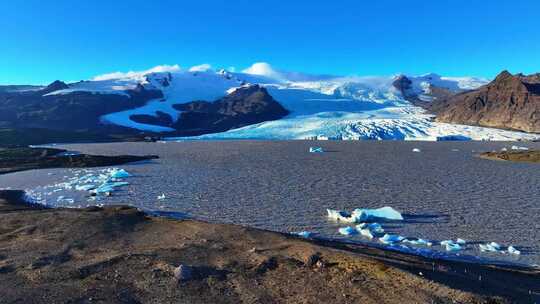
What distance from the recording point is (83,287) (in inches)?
314

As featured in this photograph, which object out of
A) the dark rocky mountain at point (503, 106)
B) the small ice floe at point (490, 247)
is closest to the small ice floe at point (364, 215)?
the small ice floe at point (490, 247)

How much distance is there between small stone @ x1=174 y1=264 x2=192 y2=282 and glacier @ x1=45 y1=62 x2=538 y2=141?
78121 millimetres

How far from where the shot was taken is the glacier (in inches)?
3504

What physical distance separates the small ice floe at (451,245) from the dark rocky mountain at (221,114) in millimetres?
101124

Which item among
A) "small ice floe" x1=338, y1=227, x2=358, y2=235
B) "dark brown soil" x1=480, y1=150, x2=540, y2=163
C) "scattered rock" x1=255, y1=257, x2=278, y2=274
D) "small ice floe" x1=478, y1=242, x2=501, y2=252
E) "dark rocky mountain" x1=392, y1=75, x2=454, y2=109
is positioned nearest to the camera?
"scattered rock" x1=255, y1=257, x2=278, y2=274

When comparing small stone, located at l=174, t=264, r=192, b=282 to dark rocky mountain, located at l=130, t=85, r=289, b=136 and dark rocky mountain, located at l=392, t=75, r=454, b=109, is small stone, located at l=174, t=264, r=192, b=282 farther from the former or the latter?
dark rocky mountain, located at l=392, t=75, r=454, b=109

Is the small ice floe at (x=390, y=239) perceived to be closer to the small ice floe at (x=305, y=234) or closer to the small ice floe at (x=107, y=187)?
the small ice floe at (x=305, y=234)

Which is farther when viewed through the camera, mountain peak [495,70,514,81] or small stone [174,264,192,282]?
mountain peak [495,70,514,81]

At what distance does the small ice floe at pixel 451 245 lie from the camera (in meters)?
12.3

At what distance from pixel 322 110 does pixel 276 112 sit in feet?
46.5

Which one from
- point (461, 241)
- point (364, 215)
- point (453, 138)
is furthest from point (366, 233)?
point (453, 138)

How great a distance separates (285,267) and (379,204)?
10642 mm

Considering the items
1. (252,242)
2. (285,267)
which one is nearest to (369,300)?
(285,267)

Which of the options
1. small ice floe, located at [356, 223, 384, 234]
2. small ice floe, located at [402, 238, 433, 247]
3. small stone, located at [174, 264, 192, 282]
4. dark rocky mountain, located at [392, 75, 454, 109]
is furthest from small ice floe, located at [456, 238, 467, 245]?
dark rocky mountain, located at [392, 75, 454, 109]
